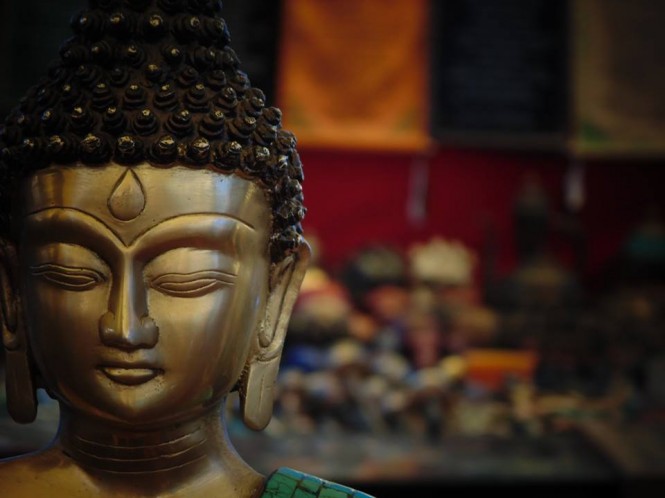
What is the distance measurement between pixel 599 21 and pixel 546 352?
1.34m

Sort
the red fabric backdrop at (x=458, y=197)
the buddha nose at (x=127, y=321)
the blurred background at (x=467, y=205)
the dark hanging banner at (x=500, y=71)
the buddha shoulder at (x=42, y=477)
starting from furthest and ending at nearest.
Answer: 1. the red fabric backdrop at (x=458, y=197)
2. the dark hanging banner at (x=500, y=71)
3. the blurred background at (x=467, y=205)
4. the buddha shoulder at (x=42, y=477)
5. the buddha nose at (x=127, y=321)

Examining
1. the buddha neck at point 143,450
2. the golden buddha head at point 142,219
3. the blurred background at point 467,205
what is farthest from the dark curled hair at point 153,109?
the blurred background at point 467,205

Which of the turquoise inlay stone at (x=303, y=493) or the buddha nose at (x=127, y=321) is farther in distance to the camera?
the turquoise inlay stone at (x=303, y=493)

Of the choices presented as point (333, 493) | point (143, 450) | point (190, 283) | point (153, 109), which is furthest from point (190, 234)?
point (333, 493)

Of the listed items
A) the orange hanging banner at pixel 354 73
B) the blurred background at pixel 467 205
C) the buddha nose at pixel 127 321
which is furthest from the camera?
the orange hanging banner at pixel 354 73

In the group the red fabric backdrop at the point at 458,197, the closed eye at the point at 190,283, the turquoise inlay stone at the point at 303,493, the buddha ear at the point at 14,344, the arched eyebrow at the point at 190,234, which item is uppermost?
the arched eyebrow at the point at 190,234

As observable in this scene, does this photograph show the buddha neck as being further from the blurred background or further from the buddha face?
the blurred background

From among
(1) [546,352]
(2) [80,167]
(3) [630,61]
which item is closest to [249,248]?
(2) [80,167]

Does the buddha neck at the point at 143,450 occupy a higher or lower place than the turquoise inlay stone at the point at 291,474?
higher

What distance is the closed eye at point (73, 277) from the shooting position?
1271mm

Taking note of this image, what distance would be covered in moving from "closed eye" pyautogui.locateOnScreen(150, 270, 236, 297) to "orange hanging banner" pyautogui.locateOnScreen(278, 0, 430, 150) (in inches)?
104

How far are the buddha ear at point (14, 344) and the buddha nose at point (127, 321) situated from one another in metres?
0.19

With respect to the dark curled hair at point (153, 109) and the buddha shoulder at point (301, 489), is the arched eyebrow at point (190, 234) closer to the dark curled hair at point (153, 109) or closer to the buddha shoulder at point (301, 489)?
the dark curled hair at point (153, 109)

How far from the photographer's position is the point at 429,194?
4.23 meters
